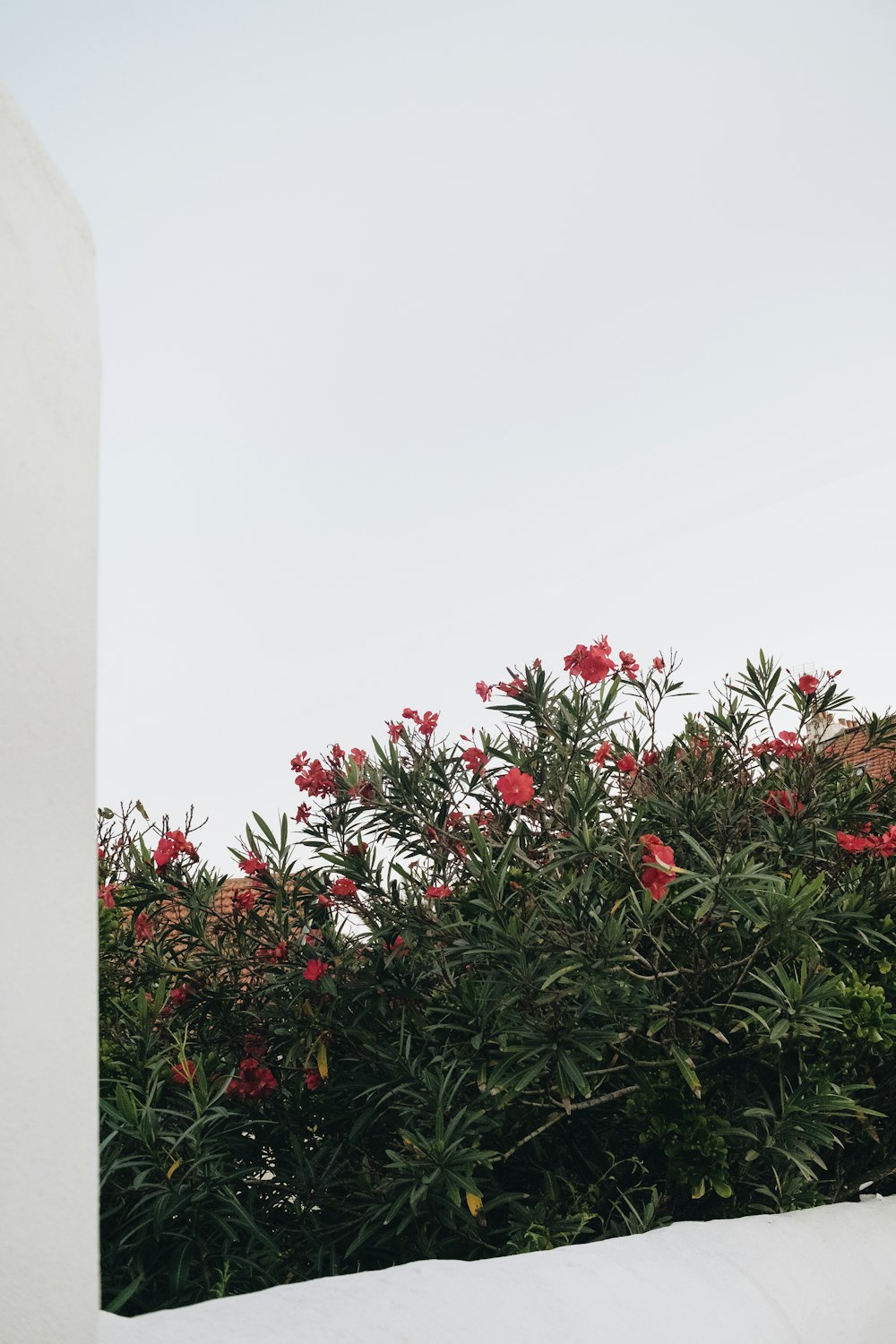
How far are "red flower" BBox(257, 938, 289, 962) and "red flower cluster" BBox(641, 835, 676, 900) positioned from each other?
1.33 meters

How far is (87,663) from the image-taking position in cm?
127

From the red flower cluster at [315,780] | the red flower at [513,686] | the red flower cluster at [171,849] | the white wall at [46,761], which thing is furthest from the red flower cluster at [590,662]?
the white wall at [46,761]

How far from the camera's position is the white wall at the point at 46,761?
1091 millimetres

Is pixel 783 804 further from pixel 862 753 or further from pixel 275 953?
pixel 275 953

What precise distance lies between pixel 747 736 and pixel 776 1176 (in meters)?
1.69

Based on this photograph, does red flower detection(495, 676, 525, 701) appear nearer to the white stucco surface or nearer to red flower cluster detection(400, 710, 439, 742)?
red flower cluster detection(400, 710, 439, 742)

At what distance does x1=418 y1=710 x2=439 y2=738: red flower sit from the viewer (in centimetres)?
342

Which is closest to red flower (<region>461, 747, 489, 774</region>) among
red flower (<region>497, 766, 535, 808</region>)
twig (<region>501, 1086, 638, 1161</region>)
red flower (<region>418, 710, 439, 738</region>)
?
red flower (<region>418, 710, 439, 738</region>)

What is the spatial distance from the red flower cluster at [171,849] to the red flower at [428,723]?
42.2 inches

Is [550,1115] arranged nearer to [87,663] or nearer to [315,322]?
[87,663]

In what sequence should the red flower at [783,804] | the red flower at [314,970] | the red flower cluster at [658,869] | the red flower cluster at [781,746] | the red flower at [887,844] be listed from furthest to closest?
the red flower cluster at [781,746] → the red flower at [783,804] → the red flower at [887,844] → the red flower at [314,970] → the red flower cluster at [658,869]

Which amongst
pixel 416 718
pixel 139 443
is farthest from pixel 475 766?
pixel 139 443

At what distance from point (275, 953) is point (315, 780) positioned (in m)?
0.62

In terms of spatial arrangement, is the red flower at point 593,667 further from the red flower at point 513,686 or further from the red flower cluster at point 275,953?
the red flower cluster at point 275,953
